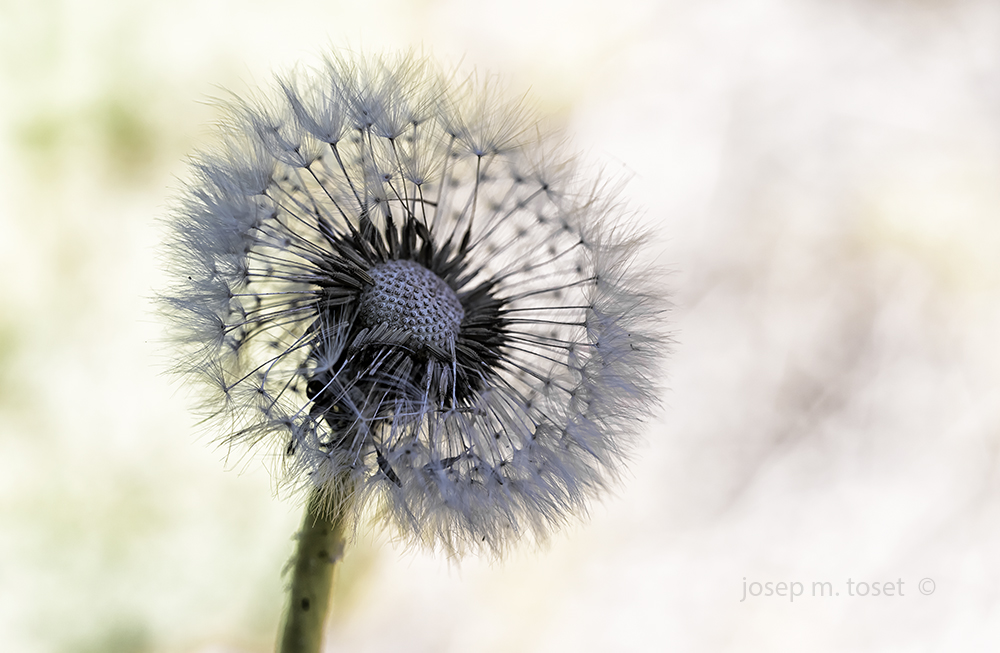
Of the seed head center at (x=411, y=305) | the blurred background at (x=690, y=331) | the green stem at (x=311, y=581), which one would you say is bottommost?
the green stem at (x=311, y=581)

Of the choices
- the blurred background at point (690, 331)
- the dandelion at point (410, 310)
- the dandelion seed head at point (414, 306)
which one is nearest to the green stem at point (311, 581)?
the dandelion at point (410, 310)

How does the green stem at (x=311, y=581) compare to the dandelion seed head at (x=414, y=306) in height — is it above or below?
below

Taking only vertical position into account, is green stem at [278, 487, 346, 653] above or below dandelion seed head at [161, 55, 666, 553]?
below

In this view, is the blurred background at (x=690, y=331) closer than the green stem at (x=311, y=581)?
No

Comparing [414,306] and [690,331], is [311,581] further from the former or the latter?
[690,331]

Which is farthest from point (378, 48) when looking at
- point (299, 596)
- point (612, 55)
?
point (299, 596)

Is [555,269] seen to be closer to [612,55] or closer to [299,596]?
[299,596]

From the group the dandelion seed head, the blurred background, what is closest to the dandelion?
the dandelion seed head

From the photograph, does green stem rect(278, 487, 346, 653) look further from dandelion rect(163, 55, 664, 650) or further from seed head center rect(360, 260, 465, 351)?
seed head center rect(360, 260, 465, 351)

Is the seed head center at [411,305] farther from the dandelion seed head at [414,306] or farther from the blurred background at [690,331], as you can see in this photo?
the blurred background at [690,331]
